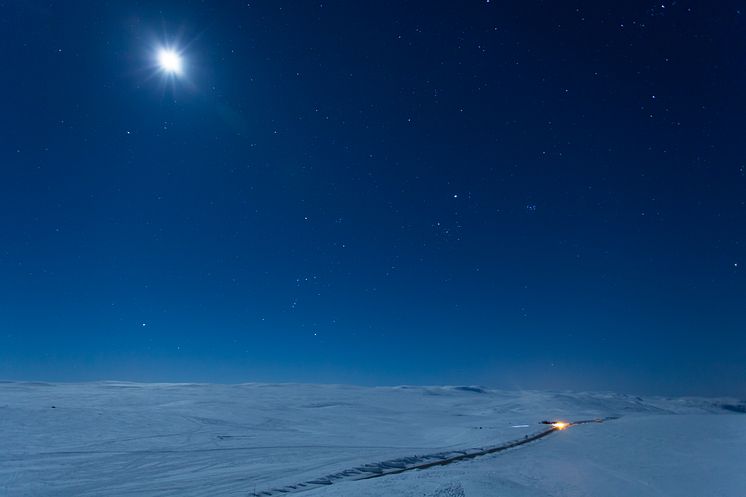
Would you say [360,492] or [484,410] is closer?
[360,492]

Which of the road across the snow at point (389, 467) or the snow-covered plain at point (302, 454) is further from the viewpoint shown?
the road across the snow at point (389, 467)

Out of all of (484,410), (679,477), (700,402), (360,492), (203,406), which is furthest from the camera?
(700,402)

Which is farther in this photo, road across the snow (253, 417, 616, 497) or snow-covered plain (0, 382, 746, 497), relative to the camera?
road across the snow (253, 417, 616, 497)

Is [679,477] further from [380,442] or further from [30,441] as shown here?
[30,441]

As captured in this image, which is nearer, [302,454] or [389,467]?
[389,467]

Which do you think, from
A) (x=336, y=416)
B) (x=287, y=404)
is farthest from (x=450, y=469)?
(x=287, y=404)

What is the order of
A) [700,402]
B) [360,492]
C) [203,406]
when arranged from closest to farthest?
[360,492] → [203,406] → [700,402]

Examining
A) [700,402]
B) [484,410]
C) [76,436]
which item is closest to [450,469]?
[76,436]
